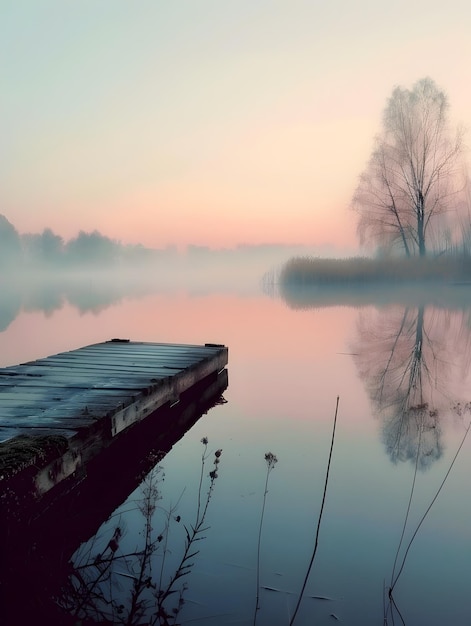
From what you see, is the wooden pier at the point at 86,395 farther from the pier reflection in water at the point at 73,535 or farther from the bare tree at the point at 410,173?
the bare tree at the point at 410,173

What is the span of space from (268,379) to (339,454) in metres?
3.16

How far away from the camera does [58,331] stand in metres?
13.1

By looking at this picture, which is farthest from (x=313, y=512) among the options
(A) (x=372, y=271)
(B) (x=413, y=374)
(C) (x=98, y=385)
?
(A) (x=372, y=271)

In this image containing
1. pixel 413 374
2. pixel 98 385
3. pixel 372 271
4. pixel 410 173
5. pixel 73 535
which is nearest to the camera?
pixel 73 535

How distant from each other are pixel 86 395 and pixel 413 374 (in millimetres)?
5188

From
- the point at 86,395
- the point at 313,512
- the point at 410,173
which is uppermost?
the point at 410,173

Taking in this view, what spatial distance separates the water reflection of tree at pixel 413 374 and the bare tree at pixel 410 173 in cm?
1298

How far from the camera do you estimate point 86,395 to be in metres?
4.01

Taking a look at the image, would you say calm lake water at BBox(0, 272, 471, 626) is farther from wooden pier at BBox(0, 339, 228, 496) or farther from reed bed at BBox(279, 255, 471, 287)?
reed bed at BBox(279, 255, 471, 287)

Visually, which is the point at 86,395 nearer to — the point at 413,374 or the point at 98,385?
the point at 98,385

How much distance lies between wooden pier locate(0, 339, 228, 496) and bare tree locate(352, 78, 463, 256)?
2176 centimetres

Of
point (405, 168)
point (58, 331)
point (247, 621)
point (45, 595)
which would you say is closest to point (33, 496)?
point (45, 595)

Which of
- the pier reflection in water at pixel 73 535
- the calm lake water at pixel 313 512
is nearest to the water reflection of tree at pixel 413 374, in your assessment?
the calm lake water at pixel 313 512

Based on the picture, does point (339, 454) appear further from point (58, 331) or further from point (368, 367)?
point (58, 331)
